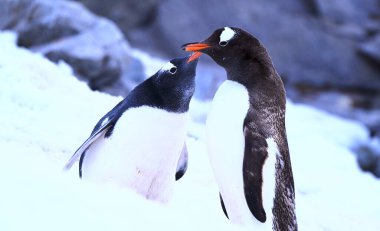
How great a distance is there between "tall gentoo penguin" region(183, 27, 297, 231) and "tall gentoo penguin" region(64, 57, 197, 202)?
17 centimetres

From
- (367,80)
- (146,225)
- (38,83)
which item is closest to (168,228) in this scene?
(146,225)

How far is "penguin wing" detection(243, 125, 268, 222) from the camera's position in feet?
7.13

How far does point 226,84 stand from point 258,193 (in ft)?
1.42

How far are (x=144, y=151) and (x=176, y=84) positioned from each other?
0.93ft

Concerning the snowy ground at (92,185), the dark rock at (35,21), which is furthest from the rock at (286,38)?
the dark rock at (35,21)

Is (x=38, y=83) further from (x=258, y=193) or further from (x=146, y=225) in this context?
(x=146, y=225)

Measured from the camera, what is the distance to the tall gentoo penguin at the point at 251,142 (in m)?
2.19

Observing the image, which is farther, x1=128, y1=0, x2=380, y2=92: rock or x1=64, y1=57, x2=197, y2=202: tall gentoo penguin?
x1=128, y1=0, x2=380, y2=92: rock

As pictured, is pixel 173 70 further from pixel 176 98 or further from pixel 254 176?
pixel 254 176

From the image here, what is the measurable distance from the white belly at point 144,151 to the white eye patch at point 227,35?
0.33 meters

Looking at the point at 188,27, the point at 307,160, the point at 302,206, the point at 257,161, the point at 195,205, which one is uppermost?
the point at 257,161

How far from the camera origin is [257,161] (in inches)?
85.7

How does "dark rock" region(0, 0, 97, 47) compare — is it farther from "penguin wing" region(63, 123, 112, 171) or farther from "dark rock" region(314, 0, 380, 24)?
"dark rock" region(314, 0, 380, 24)

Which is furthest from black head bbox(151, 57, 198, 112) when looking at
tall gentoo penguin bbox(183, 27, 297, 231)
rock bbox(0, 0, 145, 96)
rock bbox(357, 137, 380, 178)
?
rock bbox(357, 137, 380, 178)
